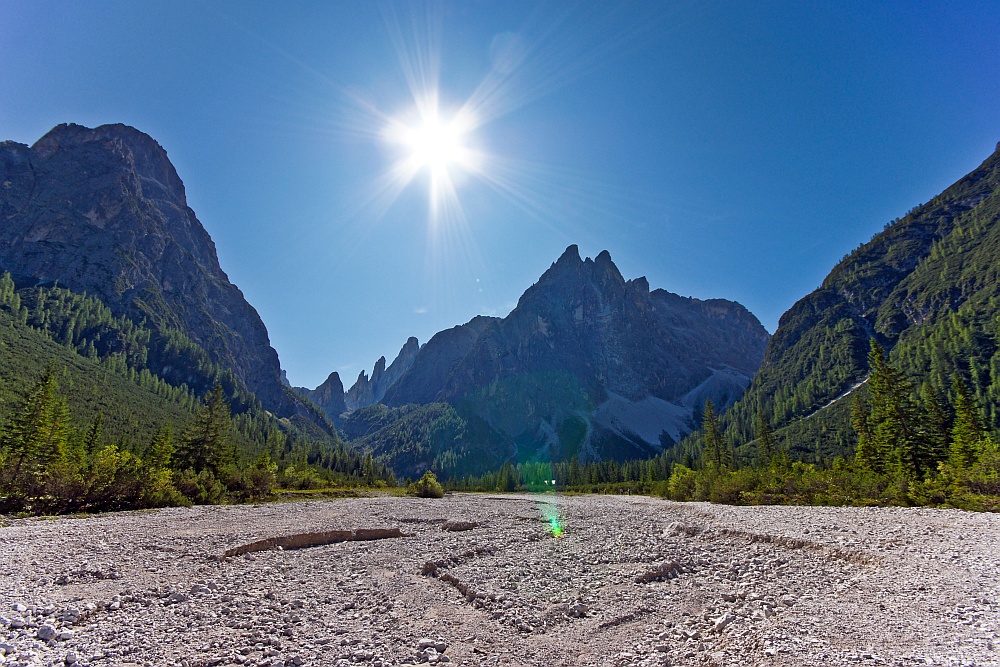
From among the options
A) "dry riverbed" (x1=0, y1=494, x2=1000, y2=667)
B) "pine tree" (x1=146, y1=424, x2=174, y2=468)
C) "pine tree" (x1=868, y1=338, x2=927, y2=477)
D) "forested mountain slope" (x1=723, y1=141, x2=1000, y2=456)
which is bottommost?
"dry riverbed" (x1=0, y1=494, x2=1000, y2=667)

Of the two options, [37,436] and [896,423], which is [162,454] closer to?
[37,436]

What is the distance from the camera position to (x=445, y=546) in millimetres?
21672

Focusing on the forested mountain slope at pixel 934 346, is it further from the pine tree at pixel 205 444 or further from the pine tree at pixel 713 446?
the pine tree at pixel 205 444

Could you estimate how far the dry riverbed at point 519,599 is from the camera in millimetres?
9031

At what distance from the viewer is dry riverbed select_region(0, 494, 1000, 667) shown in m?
9.03

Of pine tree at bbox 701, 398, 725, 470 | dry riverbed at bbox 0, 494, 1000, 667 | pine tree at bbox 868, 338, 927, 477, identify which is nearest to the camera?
dry riverbed at bbox 0, 494, 1000, 667

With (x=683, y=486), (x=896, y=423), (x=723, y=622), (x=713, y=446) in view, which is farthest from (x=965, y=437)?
(x=723, y=622)

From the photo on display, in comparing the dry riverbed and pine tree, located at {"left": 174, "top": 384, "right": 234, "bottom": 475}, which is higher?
pine tree, located at {"left": 174, "top": 384, "right": 234, "bottom": 475}

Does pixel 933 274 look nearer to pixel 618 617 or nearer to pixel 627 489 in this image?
pixel 627 489

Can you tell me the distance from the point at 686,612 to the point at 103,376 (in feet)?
638

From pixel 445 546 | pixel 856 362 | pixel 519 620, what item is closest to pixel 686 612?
pixel 519 620

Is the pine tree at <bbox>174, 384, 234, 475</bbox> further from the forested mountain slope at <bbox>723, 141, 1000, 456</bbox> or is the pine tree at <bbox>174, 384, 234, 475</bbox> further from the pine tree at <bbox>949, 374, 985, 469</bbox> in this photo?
the forested mountain slope at <bbox>723, 141, 1000, 456</bbox>

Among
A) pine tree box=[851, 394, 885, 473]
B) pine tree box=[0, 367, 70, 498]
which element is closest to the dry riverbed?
pine tree box=[0, 367, 70, 498]

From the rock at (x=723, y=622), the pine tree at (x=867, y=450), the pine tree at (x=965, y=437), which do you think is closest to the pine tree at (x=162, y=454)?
the rock at (x=723, y=622)
